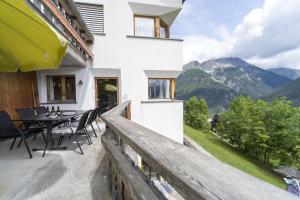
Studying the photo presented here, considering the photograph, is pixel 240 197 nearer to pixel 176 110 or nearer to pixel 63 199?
pixel 63 199

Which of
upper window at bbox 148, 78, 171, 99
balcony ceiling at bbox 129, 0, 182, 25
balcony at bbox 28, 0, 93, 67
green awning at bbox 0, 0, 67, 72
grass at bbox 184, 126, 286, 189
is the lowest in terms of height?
grass at bbox 184, 126, 286, 189

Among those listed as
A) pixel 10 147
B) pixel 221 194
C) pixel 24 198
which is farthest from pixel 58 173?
pixel 221 194

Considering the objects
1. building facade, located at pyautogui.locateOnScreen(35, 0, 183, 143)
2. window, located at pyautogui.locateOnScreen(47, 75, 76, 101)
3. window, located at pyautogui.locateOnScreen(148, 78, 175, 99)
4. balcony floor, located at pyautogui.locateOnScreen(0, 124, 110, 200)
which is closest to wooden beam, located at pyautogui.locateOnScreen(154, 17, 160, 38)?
building facade, located at pyautogui.locateOnScreen(35, 0, 183, 143)

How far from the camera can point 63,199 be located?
2.47 m

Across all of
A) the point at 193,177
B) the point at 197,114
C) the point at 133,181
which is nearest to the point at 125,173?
the point at 133,181

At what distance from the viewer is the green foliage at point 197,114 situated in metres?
31.6

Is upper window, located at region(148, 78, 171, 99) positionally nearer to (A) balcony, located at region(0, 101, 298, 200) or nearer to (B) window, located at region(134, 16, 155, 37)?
(B) window, located at region(134, 16, 155, 37)

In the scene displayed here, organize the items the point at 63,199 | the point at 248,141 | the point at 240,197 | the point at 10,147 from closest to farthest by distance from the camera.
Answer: the point at 240,197 → the point at 63,199 → the point at 10,147 → the point at 248,141

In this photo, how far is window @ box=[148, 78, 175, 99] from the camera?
392 inches

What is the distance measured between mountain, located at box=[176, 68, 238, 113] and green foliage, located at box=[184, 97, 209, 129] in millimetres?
87954

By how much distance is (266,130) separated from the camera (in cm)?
2128

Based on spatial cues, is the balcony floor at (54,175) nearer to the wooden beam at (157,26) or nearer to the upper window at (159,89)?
the upper window at (159,89)

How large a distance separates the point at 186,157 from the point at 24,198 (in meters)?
2.44

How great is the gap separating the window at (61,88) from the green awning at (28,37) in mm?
5999
